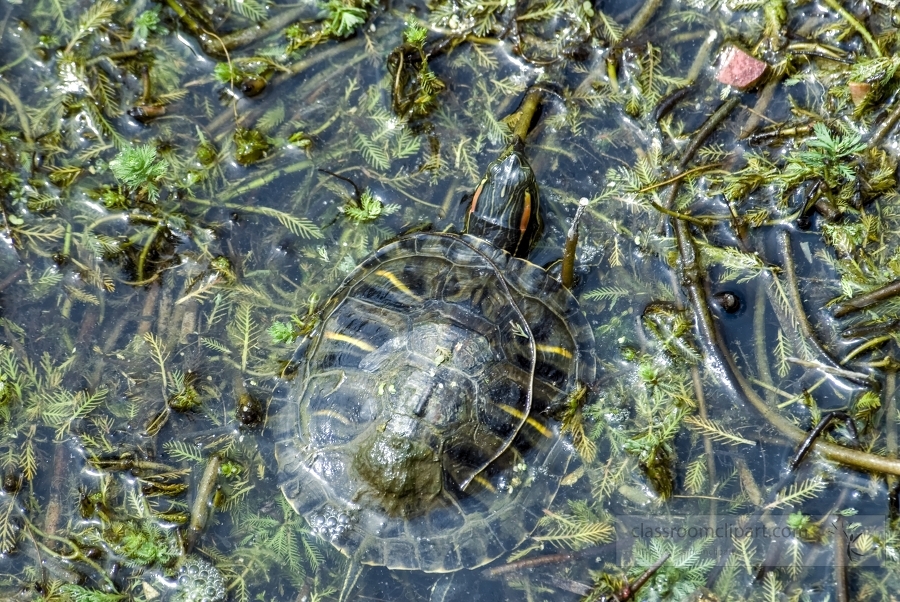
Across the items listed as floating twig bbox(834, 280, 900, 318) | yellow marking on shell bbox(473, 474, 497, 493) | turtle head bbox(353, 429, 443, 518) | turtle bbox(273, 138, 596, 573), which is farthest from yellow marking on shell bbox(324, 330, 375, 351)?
floating twig bbox(834, 280, 900, 318)

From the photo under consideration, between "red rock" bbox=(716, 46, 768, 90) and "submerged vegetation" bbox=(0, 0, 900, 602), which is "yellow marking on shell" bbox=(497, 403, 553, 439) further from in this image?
"red rock" bbox=(716, 46, 768, 90)

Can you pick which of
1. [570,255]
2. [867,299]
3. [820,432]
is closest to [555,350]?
[570,255]

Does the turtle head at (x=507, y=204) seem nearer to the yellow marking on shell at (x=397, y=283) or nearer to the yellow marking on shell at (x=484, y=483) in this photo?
the yellow marking on shell at (x=397, y=283)

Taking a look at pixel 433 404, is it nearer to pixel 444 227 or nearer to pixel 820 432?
pixel 444 227

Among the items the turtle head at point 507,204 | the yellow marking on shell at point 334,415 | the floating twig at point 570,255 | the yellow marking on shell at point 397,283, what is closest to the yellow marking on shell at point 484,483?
the yellow marking on shell at point 334,415

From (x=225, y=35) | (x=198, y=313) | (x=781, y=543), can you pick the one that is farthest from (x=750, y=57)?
(x=198, y=313)

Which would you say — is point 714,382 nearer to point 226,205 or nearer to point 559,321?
point 559,321
